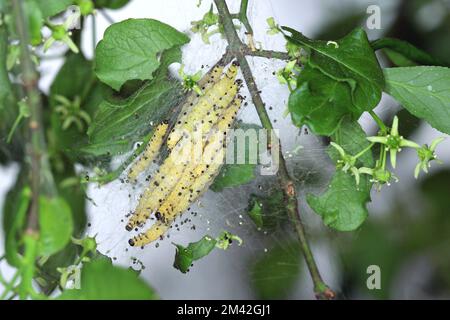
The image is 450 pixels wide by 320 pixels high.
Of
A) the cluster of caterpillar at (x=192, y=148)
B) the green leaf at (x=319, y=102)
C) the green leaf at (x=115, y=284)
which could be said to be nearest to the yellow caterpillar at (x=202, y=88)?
the cluster of caterpillar at (x=192, y=148)

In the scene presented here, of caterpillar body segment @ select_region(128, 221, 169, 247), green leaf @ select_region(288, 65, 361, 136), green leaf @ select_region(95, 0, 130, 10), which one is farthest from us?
green leaf @ select_region(95, 0, 130, 10)

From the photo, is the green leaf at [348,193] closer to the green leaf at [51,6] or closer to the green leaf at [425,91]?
the green leaf at [425,91]

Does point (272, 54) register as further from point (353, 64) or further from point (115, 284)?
point (115, 284)

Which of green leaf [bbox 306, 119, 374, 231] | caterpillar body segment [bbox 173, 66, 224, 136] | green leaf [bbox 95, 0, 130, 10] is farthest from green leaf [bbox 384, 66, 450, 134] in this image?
green leaf [bbox 95, 0, 130, 10]

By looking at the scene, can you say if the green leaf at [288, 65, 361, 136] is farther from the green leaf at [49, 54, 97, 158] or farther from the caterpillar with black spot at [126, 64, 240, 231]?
the green leaf at [49, 54, 97, 158]

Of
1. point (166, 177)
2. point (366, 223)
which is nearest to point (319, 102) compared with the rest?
point (166, 177)

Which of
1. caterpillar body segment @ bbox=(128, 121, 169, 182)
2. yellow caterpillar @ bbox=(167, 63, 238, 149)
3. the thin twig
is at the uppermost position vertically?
the thin twig
